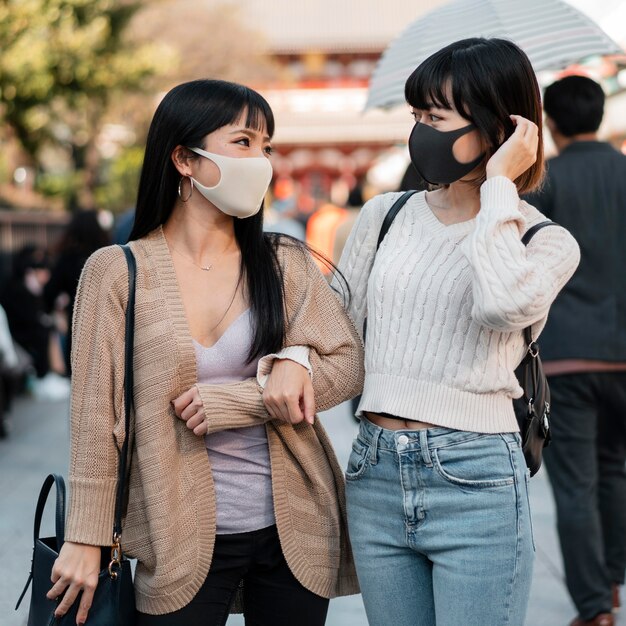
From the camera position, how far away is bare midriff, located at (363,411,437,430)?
2316mm

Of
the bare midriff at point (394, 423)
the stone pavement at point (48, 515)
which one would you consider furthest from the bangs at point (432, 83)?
the stone pavement at point (48, 515)

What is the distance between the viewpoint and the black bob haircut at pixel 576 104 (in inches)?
160

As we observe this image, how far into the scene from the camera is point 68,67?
58.2 ft

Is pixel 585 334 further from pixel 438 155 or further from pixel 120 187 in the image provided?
pixel 120 187

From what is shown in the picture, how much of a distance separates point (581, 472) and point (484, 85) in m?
2.12

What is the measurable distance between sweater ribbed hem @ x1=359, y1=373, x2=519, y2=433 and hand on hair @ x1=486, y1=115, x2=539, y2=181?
0.48 meters

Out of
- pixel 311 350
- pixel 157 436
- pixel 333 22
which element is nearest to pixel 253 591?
pixel 157 436

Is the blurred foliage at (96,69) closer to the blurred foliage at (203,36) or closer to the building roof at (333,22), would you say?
the blurred foliage at (203,36)

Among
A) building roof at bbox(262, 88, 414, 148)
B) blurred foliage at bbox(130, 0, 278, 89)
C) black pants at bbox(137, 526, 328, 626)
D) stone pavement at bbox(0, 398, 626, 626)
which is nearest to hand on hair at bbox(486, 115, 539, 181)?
black pants at bbox(137, 526, 328, 626)

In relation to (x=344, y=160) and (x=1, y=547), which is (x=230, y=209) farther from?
(x=344, y=160)

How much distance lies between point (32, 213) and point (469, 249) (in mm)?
13867

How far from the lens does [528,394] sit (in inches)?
100

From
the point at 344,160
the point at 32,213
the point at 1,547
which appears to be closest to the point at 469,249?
the point at 1,547

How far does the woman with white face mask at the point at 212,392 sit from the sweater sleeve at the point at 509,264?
1.32ft
